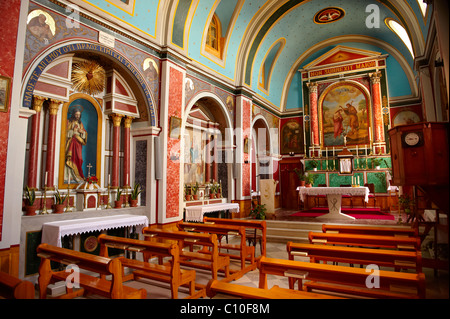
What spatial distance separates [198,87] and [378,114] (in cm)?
848

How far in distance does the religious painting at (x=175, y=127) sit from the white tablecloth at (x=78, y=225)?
2274 millimetres

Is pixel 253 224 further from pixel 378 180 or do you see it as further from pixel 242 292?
pixel 378 180

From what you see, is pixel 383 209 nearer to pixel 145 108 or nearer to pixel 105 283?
pixel 145 108

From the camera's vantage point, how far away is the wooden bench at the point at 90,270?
2867 mm

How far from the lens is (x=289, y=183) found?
45.4ft

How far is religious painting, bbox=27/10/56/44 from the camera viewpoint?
4.68 metres

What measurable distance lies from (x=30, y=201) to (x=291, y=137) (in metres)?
11.7

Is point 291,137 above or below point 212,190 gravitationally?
above

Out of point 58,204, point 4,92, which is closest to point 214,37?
point 4,92

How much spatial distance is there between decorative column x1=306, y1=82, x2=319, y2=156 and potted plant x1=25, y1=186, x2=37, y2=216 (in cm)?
1137

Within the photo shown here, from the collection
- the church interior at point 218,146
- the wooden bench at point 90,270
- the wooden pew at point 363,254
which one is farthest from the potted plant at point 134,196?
the wooden pew at point 363,254

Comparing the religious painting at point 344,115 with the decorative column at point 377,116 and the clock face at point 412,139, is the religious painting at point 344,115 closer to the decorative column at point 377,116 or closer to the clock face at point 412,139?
the decorative column at point 377,116

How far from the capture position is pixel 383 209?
38.2 ft
